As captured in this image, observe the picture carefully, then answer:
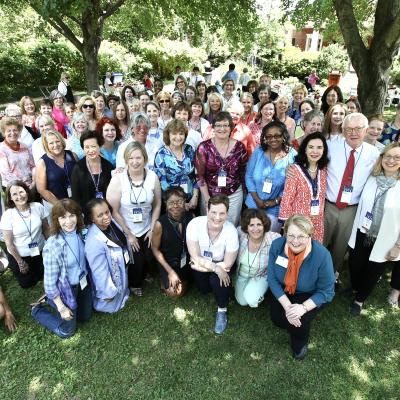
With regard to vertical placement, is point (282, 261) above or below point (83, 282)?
above

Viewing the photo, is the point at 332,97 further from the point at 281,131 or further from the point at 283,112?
the point at 281,131

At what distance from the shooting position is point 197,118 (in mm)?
5402

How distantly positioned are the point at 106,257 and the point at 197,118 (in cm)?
291

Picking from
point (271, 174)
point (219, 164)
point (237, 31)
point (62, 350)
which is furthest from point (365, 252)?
point (237, 31)

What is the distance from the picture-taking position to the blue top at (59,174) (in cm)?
400

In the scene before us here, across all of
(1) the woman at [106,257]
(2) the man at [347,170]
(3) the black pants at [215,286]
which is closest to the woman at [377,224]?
(2) the man at [347,170]

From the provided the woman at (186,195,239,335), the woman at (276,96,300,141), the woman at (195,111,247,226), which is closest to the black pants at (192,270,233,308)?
the woman at (186,195,239,335)

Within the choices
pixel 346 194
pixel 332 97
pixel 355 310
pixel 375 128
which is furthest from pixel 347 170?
pixel 332 97

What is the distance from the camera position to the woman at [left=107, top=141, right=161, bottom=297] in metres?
3.58

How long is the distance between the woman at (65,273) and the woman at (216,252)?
117 cm

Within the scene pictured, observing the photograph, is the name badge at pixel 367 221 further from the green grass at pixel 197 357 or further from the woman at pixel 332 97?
the woman at pixel 332 97

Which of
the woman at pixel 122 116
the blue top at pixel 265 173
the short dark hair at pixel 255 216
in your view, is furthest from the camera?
the woman at pixel 122 116

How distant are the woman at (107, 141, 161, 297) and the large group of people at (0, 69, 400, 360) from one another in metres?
0.01

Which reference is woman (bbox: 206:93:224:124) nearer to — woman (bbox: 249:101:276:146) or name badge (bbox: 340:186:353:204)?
woman (bbox: 249:101:276:146)
